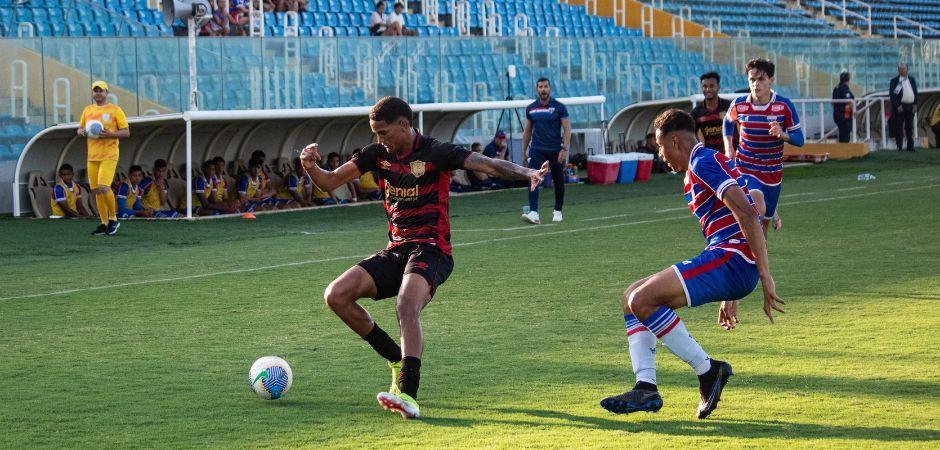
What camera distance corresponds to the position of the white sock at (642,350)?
6.64 m

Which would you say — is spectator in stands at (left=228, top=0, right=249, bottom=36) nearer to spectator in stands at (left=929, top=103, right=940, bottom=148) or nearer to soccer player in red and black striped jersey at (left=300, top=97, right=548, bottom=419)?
soccer player in red and black striped jersey at (left=300, top=97, right=548, bottom=419)

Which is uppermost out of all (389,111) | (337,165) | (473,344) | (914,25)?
(914,25)

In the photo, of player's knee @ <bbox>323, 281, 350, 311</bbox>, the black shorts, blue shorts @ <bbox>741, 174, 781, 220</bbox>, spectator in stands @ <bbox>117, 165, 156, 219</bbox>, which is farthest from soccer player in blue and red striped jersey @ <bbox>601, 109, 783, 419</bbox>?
spectator in stands @ <bbox>117, 165, 156, 219</bbox>

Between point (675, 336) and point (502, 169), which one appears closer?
point (675, 336)

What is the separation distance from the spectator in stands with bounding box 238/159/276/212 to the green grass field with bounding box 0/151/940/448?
10.5 ft

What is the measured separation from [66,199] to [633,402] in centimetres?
1378

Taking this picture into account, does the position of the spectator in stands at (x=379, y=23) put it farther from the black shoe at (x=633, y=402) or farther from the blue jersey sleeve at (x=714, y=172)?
the black shoe at (x=633, y=402)

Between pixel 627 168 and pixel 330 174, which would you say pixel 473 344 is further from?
pixel 627 168

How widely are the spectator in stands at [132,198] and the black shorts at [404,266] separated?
12.1m

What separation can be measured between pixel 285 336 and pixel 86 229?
347 inches

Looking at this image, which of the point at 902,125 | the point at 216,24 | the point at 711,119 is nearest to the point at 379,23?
the point at 216,24

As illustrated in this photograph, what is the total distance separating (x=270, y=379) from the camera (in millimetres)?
7070

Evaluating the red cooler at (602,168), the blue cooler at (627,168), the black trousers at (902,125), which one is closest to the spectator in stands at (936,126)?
the black trousers at (902,125)

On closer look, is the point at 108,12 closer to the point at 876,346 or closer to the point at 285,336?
the point at 285,336
